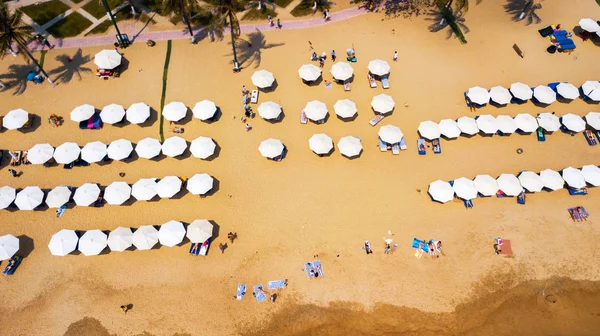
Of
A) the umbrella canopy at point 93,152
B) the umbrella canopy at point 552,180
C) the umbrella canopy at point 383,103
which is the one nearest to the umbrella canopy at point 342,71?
the umbrella canopy at point 383,103

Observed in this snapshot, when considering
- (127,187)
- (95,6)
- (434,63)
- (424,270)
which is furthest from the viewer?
(95,6)

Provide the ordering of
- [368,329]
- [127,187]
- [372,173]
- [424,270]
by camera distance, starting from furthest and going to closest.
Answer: [372,173] → [127,187] → [424,270] → [368,329]

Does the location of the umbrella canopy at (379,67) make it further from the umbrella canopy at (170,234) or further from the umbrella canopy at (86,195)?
the umbrella canopy at (86,195)

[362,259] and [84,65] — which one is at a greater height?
[84,65]

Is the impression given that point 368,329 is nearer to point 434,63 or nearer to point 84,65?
point 434,63

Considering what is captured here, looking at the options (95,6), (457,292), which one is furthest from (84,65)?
(457,292)

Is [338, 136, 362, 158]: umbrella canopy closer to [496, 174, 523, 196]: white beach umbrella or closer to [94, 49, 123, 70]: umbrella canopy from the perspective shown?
[496, 174, 523, 196]: white beach umbrella
